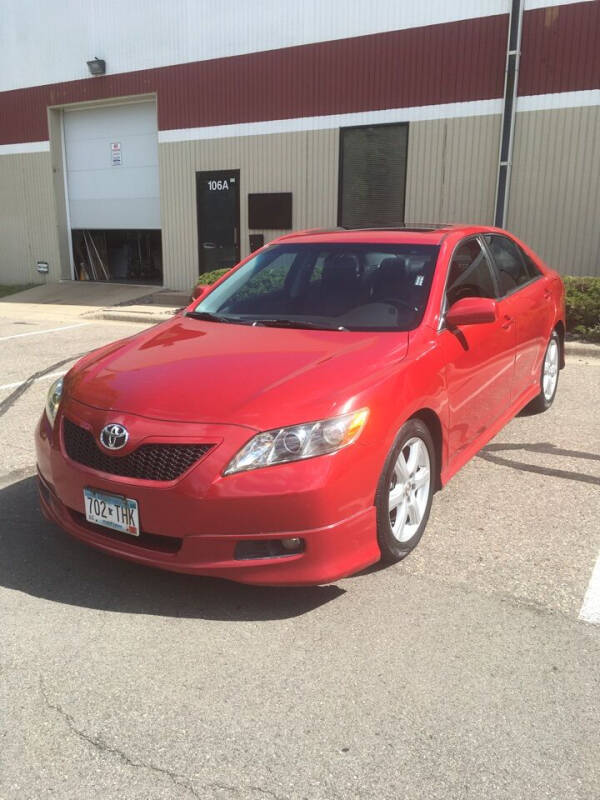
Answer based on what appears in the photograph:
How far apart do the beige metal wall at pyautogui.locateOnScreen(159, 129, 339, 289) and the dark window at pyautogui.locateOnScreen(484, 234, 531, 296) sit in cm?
850

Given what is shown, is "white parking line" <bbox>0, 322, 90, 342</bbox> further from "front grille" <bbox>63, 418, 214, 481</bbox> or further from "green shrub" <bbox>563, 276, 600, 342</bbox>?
"front grille" <bbox>63, 418, 214, 481</bbox>

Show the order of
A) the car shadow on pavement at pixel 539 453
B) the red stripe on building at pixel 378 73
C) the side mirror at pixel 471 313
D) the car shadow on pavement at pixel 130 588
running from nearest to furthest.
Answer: the car shadow on pavement at pixel 130 588 < the side mirror at pixel 471 313 < the car shadow on pavement at pixel 539 453 < the red stripe on building at pixel 378 73

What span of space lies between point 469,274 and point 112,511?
8.53 feet

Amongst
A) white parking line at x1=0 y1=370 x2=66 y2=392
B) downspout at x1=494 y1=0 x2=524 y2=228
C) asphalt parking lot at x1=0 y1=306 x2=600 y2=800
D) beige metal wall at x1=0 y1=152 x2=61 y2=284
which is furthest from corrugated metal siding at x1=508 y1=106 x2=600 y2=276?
beige metal wall at x1=0 y1=152 x2=61 y2=284

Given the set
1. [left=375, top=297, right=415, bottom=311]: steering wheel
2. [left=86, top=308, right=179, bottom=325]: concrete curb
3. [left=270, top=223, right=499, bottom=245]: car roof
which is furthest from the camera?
[left=86, top=308, right=179, bottom=325]: concrete curb

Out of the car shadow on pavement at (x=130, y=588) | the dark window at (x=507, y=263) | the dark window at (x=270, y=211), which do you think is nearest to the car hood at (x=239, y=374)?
the car shadow on pavement at (x=130, y=588)

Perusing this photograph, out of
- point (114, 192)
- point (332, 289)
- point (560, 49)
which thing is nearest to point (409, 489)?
point (332, 289)

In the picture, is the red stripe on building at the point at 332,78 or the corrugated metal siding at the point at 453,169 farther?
the corrugated metal siding at the point at 453,169

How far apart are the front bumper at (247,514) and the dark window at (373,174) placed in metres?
10.4

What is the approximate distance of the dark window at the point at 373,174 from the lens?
1253cm

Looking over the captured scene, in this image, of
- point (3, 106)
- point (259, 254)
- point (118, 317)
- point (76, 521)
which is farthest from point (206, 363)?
point (3, 106)

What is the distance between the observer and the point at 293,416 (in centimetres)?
284

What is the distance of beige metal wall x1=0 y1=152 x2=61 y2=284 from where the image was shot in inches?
684

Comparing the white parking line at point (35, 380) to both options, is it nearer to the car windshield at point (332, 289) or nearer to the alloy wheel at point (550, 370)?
the car windshield at point (332, 289)
